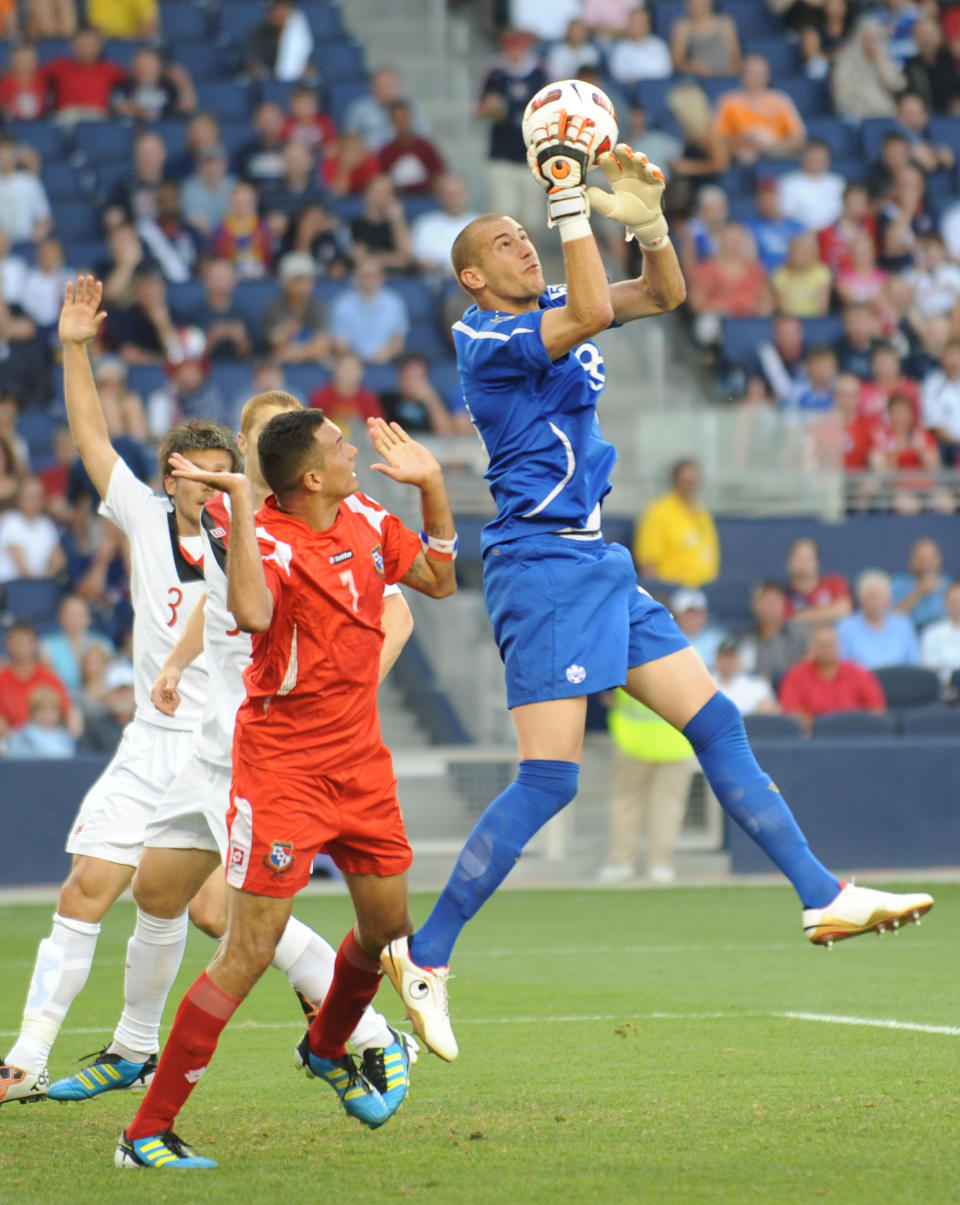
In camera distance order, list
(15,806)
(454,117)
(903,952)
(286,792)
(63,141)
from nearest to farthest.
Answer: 1. (286,792)
2. (903,952)
3. (15,806)
4. (63,141)
5. (454,117)

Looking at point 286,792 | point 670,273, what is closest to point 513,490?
point 670,273

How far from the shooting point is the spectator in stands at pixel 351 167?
1802 cm

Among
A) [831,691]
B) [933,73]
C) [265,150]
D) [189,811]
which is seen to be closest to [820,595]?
[831,691]

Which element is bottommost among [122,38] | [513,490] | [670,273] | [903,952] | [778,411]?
[903,952]

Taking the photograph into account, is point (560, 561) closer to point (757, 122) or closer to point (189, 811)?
point (189, 811)

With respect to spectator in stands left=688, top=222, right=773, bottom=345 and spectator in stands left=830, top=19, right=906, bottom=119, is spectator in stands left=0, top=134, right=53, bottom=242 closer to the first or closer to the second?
spectator in stands left=688, top=222, right=773, bottom=345

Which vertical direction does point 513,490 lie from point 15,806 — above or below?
above

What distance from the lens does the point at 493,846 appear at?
5.72 meters

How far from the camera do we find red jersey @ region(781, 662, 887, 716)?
1381 cm

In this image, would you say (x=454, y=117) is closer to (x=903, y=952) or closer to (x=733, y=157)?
(x=733, y=157)

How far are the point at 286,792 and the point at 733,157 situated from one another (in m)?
14.6

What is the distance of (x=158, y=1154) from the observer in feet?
16.9

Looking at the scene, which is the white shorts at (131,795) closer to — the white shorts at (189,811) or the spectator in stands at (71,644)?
the white shorts at (189,811)

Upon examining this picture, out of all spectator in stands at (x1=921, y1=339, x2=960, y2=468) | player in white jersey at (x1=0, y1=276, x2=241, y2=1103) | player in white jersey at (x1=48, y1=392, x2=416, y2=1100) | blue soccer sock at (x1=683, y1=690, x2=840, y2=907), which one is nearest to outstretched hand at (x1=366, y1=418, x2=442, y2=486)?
player in white jersey at (x1=48, y1=392, x2=416, y2=1100)
